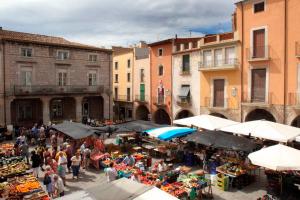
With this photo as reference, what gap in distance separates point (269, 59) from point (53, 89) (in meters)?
21.3

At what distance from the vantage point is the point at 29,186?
11.0 metres

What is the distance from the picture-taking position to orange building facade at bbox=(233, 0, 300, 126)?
2014cm

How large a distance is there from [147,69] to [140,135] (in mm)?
14784

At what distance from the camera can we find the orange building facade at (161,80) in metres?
31.1

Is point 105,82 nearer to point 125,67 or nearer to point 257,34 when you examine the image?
point 125,67

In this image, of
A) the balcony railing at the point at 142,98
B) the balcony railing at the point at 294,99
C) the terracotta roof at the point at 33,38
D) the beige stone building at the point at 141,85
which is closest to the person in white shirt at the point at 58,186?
the balcony railing at the point at 294,99

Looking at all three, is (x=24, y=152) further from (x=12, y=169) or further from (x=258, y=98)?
(x=258, y=98)

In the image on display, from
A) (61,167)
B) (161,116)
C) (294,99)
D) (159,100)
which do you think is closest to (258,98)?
(294,99)

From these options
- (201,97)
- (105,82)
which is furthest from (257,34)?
(105,82)

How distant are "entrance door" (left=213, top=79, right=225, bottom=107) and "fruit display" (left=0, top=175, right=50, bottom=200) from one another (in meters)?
17.9

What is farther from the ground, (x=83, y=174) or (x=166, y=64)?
(x=166, y=64)

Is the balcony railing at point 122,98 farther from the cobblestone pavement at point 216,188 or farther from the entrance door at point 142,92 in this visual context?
the cobblestone pavement at point 216,188

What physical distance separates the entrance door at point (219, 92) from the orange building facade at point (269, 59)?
2.23 meters

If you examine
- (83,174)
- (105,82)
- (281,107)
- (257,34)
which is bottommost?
Answer: (83,174)
